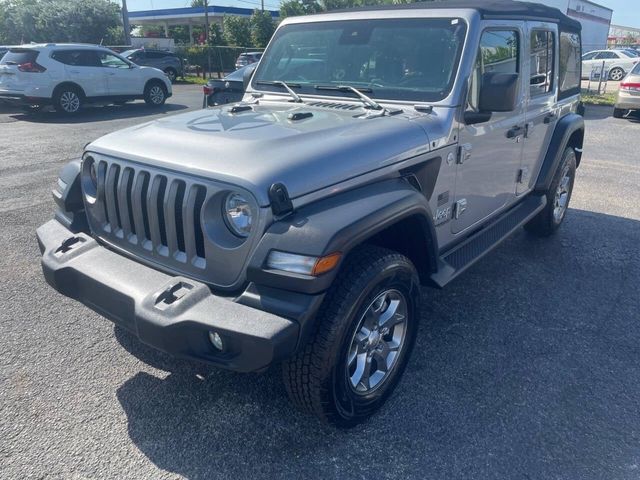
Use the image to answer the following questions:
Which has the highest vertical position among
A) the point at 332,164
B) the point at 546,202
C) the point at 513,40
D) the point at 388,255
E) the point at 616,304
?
the point at 513,40

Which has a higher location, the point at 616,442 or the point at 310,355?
the point at 310,355

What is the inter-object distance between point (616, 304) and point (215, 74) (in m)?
29.0

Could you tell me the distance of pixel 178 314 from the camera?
222cm

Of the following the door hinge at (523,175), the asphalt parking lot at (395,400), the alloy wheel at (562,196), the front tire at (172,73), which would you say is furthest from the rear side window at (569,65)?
the front tire at (172,73)

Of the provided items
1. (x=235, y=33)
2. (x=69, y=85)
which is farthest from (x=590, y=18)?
(x=69, y=85)

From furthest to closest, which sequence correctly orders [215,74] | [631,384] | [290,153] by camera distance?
[215,74], [631,384], [290,153]

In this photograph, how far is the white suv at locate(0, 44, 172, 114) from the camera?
12859mm

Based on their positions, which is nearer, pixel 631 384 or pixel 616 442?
pixel 616 442

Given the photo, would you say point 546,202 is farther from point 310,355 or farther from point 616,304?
point 310,355

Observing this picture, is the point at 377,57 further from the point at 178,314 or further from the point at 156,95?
the point at 156,95

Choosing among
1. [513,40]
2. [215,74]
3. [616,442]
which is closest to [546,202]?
[513,40]

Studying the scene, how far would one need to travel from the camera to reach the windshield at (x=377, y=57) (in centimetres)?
339

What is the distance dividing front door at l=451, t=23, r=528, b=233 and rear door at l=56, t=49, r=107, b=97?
12.5m

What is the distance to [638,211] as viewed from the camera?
638 cm
